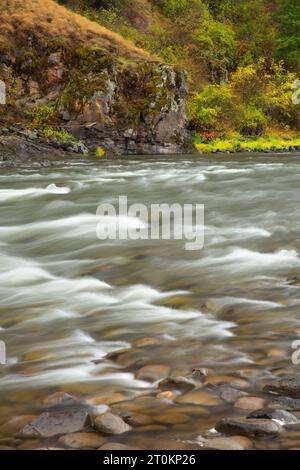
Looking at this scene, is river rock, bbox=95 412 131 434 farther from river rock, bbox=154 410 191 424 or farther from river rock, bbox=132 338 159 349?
river rock, bbox=132 338 159 349

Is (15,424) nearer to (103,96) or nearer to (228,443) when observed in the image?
(228,443)

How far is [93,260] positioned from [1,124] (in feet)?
60.8

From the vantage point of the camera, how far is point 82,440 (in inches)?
97.4

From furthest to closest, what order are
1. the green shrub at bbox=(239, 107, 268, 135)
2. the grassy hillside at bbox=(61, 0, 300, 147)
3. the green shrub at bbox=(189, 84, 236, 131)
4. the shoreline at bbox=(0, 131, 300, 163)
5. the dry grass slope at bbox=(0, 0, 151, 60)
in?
the green shrub at bbox=(239, 107, 268, 135)
the grassy hillside at bbox=(61, 0, 300, 147)
the green shrub at bbox=(189, 84, 236, 131)
the dry grass slope at bbox=(0, 0, 151, 60)
the shoreline at bbox=(0, 131, 300, 163)

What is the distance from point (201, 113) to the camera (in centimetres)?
3161

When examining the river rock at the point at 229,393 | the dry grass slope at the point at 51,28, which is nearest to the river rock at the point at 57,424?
the river rock at the point at 229,393

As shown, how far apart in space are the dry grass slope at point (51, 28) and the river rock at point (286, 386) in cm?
2528

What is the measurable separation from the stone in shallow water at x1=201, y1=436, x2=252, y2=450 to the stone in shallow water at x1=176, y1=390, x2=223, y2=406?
0.38 m

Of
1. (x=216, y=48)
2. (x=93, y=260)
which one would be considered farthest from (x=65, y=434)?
(x=216, y=48)

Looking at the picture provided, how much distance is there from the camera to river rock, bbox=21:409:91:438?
2.54m

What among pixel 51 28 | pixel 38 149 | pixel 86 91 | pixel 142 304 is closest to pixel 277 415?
pixel 142 304

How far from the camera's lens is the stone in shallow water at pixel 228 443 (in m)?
2.37

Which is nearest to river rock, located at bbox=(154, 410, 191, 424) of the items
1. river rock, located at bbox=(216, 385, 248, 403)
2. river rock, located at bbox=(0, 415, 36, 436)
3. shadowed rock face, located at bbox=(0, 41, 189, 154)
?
river rock, located at bbox=(216, 385, 248, 403)

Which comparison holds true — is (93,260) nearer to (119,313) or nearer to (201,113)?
(119,313)
